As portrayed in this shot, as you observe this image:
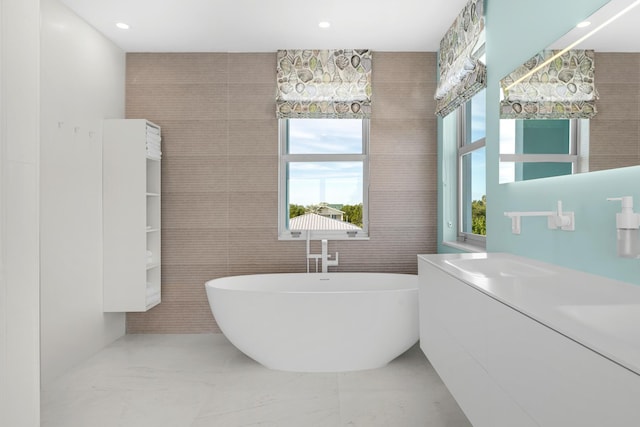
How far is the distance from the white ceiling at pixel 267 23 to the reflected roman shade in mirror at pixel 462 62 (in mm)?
129

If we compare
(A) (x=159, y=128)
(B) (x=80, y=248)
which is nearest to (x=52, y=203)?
(B) (x=80, y=248)

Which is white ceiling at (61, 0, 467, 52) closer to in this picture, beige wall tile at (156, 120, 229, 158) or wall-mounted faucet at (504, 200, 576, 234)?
beige wall tile at (156, 120, 229, 158)

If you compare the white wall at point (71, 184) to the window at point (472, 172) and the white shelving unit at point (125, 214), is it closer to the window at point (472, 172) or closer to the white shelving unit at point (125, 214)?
the white shelving unit at point (125, 214)

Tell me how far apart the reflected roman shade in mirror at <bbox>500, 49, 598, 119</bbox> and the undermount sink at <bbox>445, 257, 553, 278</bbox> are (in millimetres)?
671

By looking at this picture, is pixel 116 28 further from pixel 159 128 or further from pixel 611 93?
pixel 611 93

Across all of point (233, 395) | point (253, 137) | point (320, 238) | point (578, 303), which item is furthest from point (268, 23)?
point (578, 303)

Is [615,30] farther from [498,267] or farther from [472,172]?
[472,172]

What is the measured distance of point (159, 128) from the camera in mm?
3828

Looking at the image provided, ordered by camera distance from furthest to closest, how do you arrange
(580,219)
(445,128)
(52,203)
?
(445,128)
(52,203)
(580,219)

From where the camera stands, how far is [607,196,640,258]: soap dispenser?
55.1 inches

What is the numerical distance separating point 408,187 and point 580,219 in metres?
2.18

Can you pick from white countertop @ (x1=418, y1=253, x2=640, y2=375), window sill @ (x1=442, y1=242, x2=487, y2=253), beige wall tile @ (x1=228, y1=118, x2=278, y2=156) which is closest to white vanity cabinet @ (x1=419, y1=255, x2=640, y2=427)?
white countertop @ (x1=418, y1=253, x2=640, y2=375)

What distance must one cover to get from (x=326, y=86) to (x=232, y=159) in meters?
1.07

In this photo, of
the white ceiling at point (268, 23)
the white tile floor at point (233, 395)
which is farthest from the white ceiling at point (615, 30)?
the white tile floor at point (233, 395)
